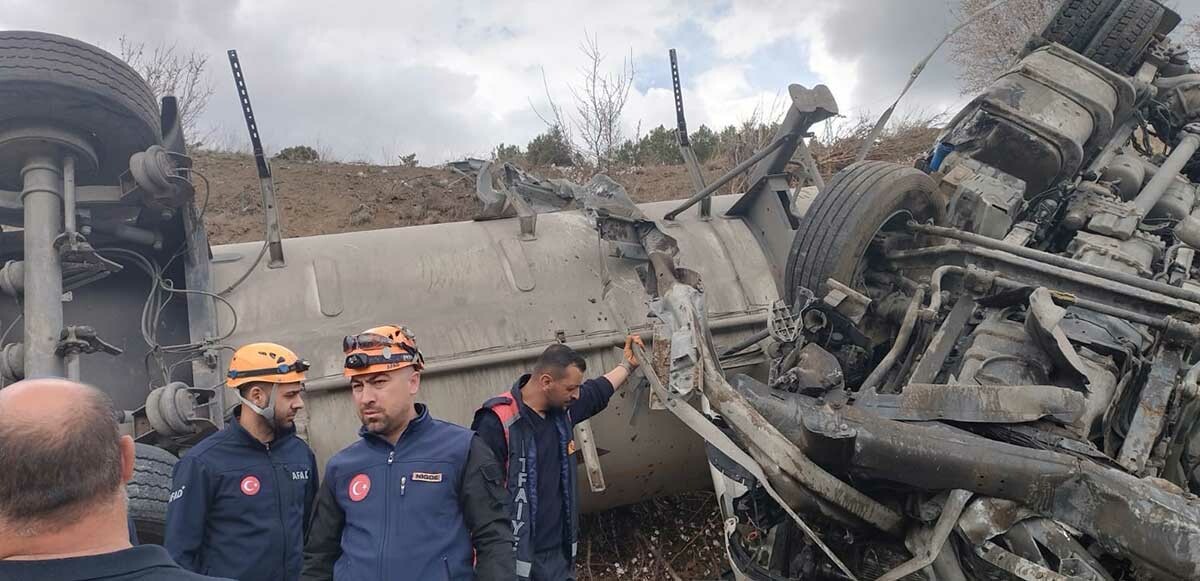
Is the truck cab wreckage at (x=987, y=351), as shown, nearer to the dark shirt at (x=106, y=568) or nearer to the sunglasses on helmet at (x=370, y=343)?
the sunglasses on helmet at (x=370, y=343)

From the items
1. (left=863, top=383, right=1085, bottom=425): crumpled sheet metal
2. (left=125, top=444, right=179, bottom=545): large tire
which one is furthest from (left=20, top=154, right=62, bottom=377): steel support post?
(left=863, top=383, right=1085, bottom=425): crumpled sheet metal

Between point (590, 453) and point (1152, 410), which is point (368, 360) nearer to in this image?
point (590, 453)

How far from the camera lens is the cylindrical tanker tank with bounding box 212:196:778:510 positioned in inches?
148

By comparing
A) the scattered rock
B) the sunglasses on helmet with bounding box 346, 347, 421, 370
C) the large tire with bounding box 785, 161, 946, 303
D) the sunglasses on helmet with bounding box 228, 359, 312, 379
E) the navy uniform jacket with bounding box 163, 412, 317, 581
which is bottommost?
the navy uniform jacket with bounding box 163, 412, 317, 581

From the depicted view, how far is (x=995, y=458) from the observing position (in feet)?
8.39

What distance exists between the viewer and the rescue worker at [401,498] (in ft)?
6.88

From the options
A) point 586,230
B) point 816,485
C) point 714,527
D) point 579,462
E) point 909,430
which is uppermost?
point 586,230

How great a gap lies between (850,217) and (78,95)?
3.40 meters

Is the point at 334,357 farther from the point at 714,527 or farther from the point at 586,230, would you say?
the point at 714,527

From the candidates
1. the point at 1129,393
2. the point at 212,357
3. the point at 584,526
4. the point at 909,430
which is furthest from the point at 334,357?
the point at 1129,393

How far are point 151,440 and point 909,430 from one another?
2.92 m

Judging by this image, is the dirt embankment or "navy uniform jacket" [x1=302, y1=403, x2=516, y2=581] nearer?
"navy uniform jacket" [x1=302, y1=403, x2=516, y2=581]

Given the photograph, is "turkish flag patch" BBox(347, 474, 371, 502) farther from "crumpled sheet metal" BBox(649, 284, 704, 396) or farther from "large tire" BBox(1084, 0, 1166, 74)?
"large tire" BBox(1084, 0, 1166, 74)

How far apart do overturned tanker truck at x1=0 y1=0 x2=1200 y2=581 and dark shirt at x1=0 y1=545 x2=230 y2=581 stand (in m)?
1.90
